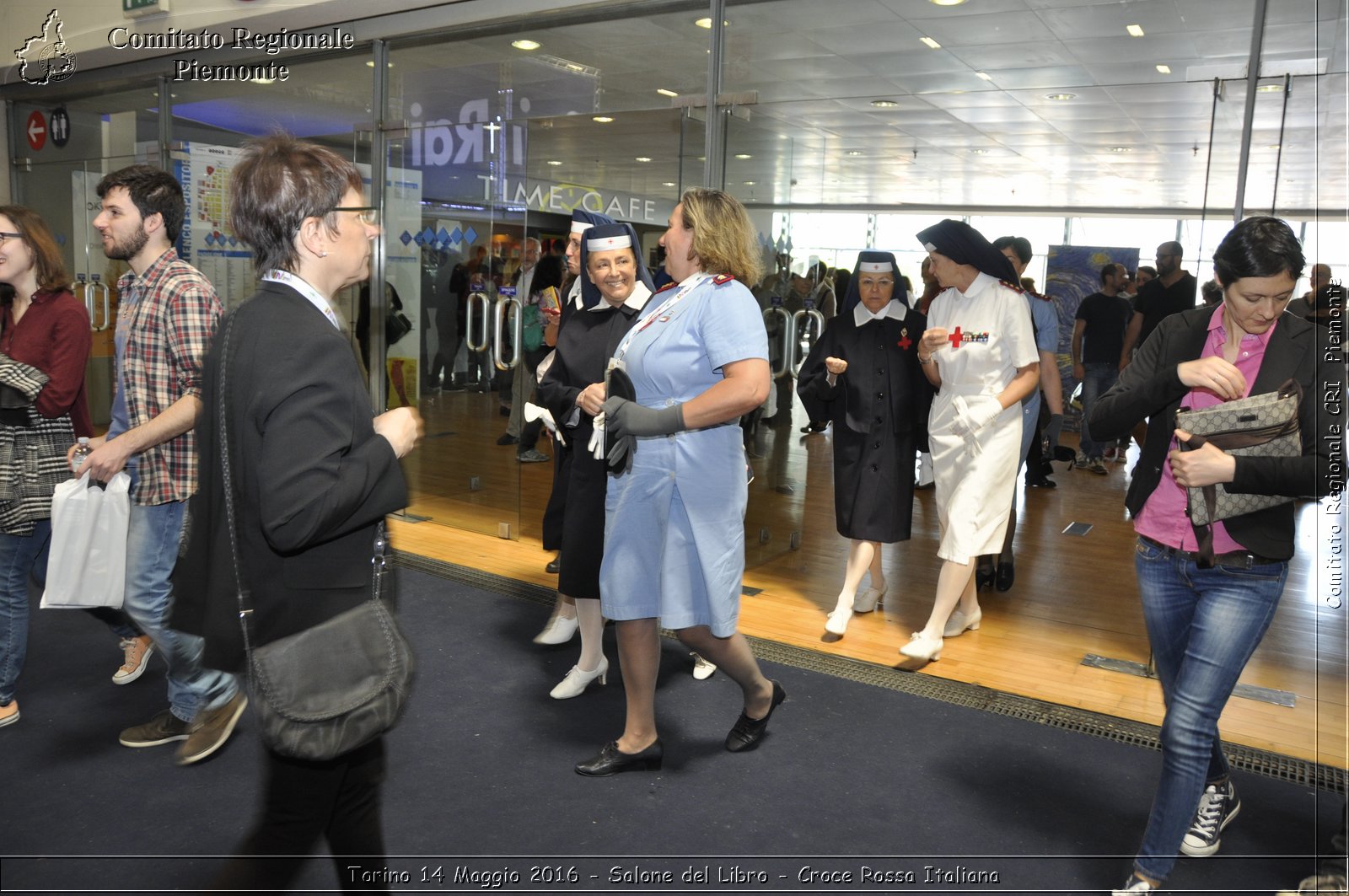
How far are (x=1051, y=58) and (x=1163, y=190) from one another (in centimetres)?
96

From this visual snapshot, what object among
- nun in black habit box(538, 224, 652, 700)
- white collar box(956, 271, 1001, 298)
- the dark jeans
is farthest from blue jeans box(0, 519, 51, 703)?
white collar box(956, 271, 1001, 298)

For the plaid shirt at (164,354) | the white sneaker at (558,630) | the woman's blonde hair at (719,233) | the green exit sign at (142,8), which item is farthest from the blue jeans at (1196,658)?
the green exit sign at (142,8)

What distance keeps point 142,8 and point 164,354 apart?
6.31m

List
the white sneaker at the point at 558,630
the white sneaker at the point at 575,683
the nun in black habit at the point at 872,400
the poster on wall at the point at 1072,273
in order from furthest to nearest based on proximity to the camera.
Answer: the poster on wall at the point at 1072,273
the nun in black habit at the point at 872,400
the white sneaker at the point at 558,630
the white sneaker at the point at 575,683

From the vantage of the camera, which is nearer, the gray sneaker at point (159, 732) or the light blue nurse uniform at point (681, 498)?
the light blue nurse uniform at point (681, 498)

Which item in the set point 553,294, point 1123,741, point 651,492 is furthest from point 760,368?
point 553,294

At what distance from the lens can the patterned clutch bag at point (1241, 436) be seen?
2.04m

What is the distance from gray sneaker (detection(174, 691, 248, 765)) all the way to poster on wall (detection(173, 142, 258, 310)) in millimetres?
5253

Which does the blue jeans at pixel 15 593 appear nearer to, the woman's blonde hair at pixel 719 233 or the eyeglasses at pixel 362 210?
the eyeglasses at pixel 362 210

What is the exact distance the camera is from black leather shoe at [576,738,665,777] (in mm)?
2973

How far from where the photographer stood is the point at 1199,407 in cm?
223

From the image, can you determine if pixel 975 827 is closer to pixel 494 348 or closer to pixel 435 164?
pixel 494 348

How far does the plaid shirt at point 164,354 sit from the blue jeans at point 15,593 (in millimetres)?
500

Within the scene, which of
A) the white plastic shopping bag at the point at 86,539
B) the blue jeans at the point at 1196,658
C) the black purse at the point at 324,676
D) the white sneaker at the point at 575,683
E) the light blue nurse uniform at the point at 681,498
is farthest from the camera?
the white sneaker at the point at 575,683
